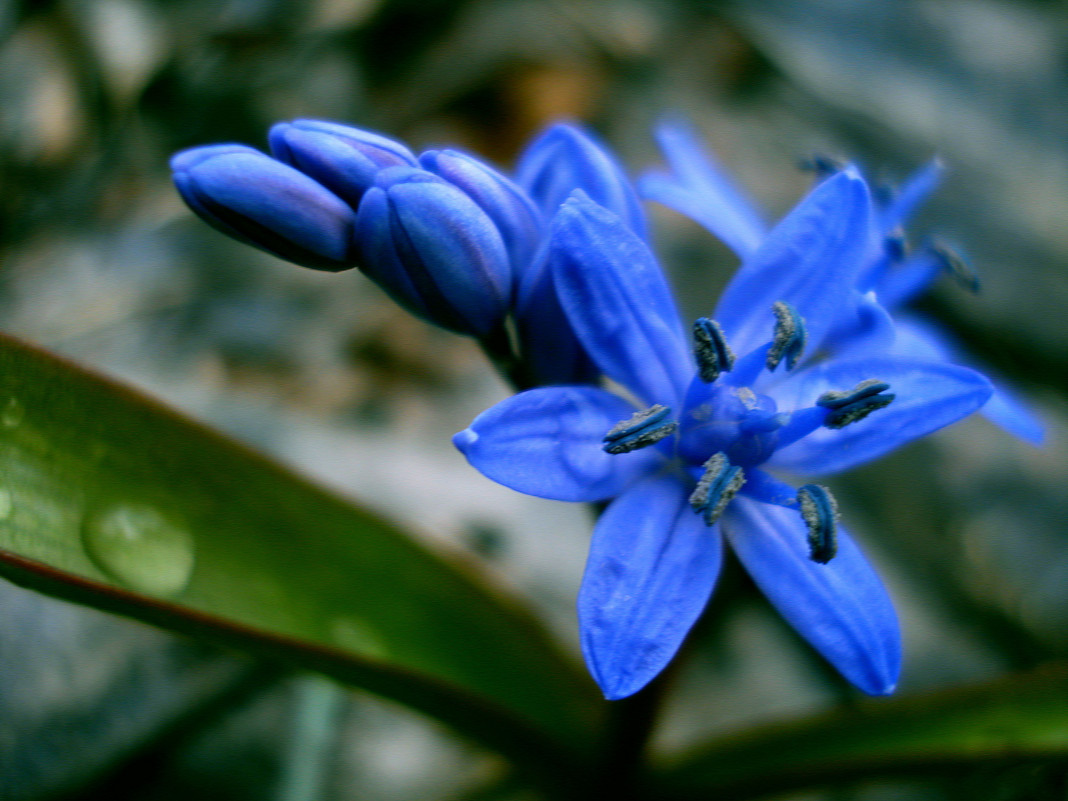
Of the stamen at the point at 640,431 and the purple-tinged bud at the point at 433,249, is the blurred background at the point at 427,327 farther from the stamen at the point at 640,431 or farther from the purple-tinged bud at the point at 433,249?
the purple-tinged bud at the point at 433,249

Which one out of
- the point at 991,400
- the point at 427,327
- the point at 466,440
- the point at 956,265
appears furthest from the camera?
the point at 427,327

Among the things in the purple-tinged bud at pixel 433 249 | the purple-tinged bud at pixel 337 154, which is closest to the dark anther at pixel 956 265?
the purple-tinged bud at pixel 433 249

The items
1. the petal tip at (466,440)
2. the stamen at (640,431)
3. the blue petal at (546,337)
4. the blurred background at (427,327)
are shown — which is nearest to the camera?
the petal tip at (466,440)

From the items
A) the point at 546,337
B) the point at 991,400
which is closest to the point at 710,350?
the point at 546,337

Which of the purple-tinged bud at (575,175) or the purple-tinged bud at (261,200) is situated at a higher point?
the purple-tinged bud at (575,175)

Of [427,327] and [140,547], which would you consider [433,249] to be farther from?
[427,327]

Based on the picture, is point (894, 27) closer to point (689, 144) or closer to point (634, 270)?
point (689, 144)
